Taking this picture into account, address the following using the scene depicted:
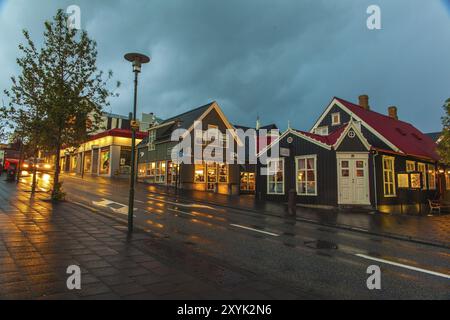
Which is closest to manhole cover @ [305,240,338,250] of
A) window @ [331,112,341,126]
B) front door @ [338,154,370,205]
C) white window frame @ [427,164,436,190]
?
front door @ [338,154,370,205]

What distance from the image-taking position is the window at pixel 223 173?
1366 inches

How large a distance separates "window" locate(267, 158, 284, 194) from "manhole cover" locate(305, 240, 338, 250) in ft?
40.9

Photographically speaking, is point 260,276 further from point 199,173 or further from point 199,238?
point 199,173

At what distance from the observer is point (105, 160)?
45.2 metres

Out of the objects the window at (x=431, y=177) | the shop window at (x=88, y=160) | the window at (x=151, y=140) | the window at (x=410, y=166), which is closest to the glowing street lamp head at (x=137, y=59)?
the window at (x=410, y=166)

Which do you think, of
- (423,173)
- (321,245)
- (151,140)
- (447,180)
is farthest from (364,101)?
(321,245)

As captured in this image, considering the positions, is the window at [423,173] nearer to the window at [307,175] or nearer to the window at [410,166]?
the window at [410,166]

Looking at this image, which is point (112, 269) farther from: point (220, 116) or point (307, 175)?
point (220, 116)

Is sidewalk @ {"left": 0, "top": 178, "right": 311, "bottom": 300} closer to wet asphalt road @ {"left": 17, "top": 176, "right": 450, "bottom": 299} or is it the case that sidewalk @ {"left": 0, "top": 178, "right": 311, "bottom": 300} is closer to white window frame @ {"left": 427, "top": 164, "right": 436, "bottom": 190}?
wet asphalt road @ {"left": 17, "top": 176, "right": 450, "bottom": 299}

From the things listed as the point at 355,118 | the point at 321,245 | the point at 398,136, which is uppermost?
the point at 355,118

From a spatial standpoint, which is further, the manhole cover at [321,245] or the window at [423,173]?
the window at [423,173]

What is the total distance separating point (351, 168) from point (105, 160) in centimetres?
3830

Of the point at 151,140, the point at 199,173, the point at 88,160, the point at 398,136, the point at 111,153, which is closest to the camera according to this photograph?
the point at 398,136

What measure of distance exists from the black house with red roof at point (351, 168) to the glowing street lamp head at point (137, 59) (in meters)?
12.0
